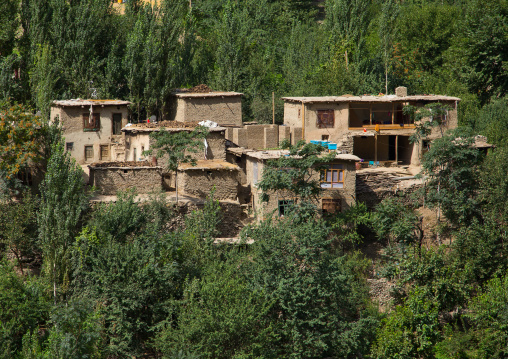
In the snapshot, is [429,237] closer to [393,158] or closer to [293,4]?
[393,158]

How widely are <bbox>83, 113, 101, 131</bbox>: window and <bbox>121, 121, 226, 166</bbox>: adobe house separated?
154cm

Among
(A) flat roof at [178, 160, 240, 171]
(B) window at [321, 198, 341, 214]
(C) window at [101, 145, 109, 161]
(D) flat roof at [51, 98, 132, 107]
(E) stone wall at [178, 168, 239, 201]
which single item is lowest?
(B) window at [321, 198, 341, 214]

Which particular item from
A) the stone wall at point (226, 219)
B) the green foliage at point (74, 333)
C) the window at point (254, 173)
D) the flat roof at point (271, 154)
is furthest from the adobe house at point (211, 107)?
the green foliage at point (74, 333)

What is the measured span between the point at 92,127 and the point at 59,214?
7.31m

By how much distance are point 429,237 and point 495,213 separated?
2861mm

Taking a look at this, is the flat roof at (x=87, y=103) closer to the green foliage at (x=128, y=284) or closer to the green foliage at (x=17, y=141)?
the green foliage at (x=17, y=141)

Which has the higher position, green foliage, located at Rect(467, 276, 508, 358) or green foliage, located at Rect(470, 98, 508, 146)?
green foliage, located at Rect(470, 98, 508, 146)

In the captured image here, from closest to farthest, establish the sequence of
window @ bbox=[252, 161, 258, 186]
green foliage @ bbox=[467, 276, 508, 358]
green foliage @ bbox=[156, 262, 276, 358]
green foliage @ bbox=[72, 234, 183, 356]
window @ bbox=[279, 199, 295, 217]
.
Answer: green foliage @ bbox=[156, 262, 276, 358]
green foliage @ bbox=[72, 234, 183, 356]
green foliage @ bbox=[467, 276, 508, 358]
window @ bbox=[279, 199, 295, 217]
window @ bbox=[252, 161, 258, 186]

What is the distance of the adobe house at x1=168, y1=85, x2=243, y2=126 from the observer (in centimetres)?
3250

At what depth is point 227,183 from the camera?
1075 inches

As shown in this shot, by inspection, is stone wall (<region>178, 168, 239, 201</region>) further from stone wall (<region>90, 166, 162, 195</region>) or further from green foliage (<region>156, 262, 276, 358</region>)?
green foliage (<region>156, 262, 276, 358</region>)

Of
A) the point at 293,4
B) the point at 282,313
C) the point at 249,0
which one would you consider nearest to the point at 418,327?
the point at 282,313

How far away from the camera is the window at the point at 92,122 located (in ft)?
99.0

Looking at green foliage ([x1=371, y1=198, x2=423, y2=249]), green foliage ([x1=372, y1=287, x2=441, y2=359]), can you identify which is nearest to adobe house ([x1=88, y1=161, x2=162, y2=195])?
green foliage ([x1=371, y1=198, x2=423, y2=249])
